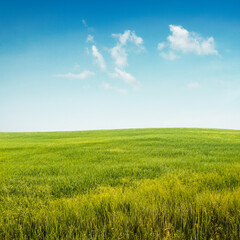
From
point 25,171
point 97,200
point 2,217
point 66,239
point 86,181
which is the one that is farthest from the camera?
point 25,171

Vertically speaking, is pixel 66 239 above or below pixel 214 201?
below

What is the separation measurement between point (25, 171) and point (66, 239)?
4.17 m

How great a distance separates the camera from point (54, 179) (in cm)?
462

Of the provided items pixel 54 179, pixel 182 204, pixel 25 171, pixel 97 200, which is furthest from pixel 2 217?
pixel 25 171

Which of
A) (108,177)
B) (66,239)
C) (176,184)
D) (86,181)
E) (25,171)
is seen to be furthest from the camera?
(25,171)

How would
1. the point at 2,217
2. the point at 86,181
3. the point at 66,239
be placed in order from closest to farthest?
the point at 66,239, the point at 2,217, the point at 86,181

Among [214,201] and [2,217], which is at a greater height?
[214,201]

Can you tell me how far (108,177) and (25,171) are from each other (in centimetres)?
285

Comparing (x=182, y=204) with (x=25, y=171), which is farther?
(x=25, y=171)

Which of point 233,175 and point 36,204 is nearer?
point 36,204

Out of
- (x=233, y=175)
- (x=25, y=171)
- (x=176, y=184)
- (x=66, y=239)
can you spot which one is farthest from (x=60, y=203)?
(x=233, y=175)

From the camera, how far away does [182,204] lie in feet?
9.22

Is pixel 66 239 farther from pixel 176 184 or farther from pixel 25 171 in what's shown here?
pixel 25 171

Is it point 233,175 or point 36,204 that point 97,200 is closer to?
point 36,204
